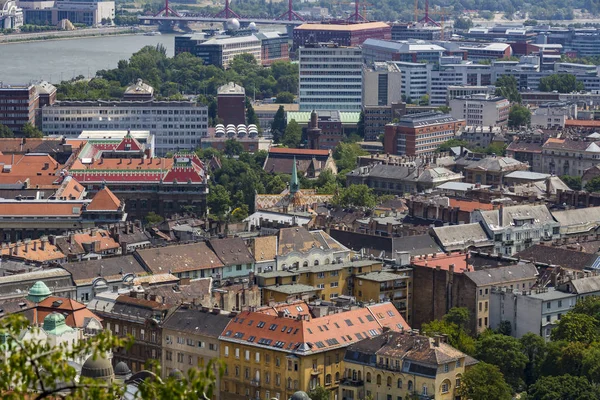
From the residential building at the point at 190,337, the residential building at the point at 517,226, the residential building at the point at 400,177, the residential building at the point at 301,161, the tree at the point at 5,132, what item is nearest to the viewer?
the residential building at the point at 190,337

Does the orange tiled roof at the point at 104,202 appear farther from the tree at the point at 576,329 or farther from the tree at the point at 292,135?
the tree at the point at 292,135

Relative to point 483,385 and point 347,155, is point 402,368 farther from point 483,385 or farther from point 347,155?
point 347,155

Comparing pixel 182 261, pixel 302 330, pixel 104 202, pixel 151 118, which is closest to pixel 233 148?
pixel 151 118

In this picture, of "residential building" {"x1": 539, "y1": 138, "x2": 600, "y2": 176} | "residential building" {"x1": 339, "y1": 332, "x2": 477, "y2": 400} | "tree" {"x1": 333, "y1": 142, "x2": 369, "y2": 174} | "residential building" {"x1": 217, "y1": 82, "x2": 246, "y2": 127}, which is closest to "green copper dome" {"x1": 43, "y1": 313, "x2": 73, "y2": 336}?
"residential building" {"x1": 339, "y1": 332, "x2": 477, "y2": 400}

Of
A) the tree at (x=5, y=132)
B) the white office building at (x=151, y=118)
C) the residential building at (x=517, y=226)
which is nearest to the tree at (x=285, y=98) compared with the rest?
the white office building at (x=151, y=118)

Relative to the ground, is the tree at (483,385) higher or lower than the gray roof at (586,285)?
lower

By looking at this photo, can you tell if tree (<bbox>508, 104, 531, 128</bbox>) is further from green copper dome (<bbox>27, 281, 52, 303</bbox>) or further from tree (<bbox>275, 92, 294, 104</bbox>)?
green copper dome (<bbox>27, 281, 52, 303</bbox>)
